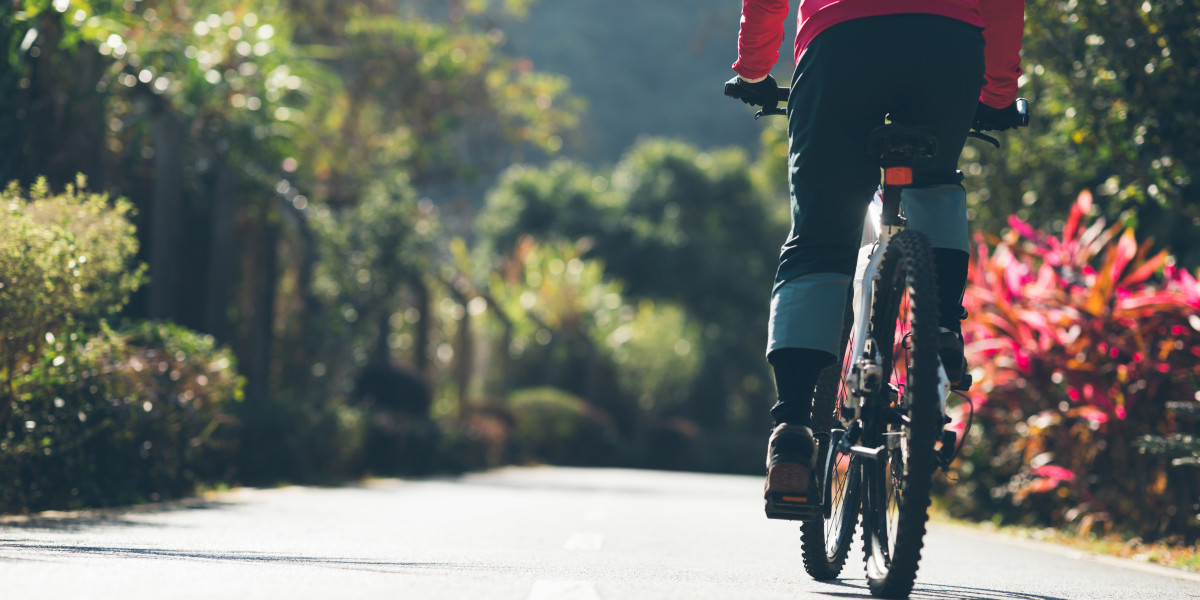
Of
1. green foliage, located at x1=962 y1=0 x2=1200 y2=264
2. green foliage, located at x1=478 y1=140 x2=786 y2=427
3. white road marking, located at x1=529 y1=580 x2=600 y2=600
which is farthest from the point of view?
green foliage, located at x1=478 y1=140 x2=786 y2=427

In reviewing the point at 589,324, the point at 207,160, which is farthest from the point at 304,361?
the point at 589,324

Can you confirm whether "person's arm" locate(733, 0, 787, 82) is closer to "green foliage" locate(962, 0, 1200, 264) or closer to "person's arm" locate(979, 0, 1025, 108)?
"person's arm" locate(979, 0, 1025, 108)

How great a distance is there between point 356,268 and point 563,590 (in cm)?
1418

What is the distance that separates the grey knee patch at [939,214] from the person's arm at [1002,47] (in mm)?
369

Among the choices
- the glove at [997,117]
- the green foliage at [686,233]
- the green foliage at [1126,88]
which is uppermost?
the green foliage at [686,233]

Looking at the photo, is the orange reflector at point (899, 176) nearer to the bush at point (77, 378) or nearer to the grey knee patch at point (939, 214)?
the grey knee patch at point (939, 214)

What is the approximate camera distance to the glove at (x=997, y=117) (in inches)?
178

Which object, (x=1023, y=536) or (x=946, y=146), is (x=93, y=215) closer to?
(x=946, y=146)

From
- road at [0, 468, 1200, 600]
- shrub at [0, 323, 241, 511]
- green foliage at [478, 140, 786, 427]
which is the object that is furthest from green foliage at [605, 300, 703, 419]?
road at [0, 468, 1200, 600]

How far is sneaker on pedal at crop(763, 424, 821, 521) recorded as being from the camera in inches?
158

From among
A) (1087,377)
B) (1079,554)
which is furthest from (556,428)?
(1079,554)

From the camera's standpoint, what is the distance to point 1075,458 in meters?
8.12

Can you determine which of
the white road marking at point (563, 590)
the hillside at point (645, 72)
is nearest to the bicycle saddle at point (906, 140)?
the white road marking at point (563, 590)

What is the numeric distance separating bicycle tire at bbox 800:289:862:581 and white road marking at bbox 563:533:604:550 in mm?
1463
